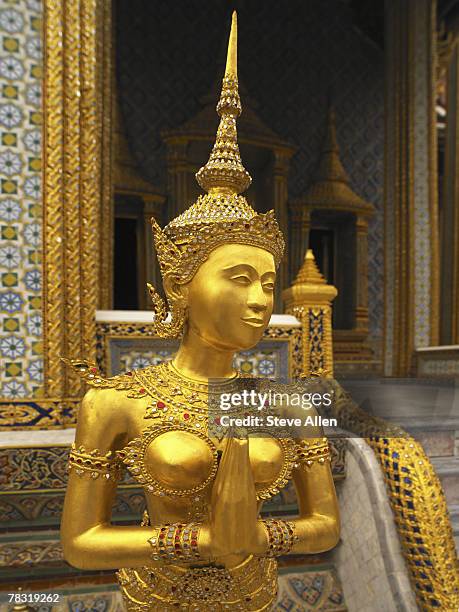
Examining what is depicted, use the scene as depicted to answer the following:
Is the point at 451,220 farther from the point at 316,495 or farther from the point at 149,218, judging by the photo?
the point at 316,495

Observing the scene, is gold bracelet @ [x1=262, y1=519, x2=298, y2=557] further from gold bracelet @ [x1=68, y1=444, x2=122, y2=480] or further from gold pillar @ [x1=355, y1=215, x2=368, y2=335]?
gold pillar @ [x1=355, y1=215, x2=368, y2=335]

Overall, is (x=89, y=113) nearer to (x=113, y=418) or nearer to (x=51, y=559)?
(x=113, y=418)

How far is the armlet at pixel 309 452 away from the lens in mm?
1281

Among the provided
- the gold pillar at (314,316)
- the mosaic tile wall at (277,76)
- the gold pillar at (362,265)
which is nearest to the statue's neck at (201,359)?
the gold pillar at (314,316)

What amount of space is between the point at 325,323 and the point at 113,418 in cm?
219

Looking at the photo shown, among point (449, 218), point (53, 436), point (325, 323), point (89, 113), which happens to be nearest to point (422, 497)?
point (325, 323)

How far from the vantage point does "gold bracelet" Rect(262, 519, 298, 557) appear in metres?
1.12

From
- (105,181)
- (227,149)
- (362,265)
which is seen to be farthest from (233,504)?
(362,265)

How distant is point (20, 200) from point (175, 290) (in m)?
1.71

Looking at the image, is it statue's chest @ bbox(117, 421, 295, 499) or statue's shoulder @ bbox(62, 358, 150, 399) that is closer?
statue's chest @ bbox(117, 421, 295, 499)

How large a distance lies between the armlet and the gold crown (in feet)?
1.59

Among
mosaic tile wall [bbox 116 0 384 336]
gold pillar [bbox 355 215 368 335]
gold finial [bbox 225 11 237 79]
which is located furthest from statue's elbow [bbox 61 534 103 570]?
gold pillar [bbox 355 215 368 335]

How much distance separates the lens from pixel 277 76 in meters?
8.23

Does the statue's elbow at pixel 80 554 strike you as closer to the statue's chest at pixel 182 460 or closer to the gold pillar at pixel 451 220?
the statue's chest at pixel 182 460
